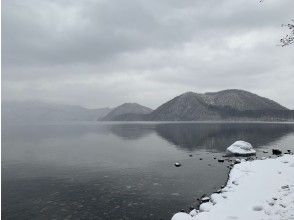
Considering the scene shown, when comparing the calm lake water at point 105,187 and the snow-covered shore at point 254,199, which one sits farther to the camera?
the calm lake water at point 105,187

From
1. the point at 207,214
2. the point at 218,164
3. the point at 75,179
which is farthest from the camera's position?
the point at 218,164

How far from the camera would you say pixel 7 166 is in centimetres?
7438

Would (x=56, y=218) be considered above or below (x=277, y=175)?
below

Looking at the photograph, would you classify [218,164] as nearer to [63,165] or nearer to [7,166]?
[63,165]

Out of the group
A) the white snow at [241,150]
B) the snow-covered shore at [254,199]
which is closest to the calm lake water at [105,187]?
the snow-covered shore at [254,199]

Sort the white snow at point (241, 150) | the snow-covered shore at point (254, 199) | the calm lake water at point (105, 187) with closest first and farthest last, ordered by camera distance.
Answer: the snow-covered shore at point (254, 199) < the calm lake water at point (105, 187) < the white snow at point (241, 150)

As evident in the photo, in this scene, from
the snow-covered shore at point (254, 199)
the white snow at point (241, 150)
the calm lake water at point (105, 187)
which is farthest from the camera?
the white snow at point (241, 150)

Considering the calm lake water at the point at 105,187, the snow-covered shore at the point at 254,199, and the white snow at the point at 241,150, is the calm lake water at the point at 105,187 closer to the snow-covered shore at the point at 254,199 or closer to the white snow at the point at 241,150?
the snow-covered shore at the point at 254,199

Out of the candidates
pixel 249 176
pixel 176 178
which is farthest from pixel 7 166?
pixel 249 176

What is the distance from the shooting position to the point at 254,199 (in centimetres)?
3822

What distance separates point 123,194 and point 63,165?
109 ft

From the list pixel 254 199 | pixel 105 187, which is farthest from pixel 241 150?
pixel 254 199

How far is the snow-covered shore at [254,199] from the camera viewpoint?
32094mm

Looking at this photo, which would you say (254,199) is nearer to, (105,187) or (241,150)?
(105,187)
